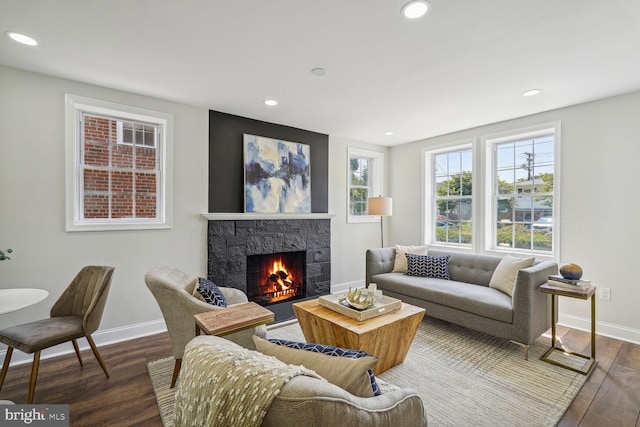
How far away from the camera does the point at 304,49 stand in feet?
7.38

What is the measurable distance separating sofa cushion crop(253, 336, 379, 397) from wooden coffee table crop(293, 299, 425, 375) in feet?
3.58

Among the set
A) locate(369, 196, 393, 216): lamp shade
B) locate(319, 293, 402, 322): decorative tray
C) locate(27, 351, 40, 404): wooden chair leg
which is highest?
locate(369, 196, 393, 216): lamp shade

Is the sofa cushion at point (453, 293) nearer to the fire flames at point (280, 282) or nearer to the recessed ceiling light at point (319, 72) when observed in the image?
the fire flames at point (280, 282)

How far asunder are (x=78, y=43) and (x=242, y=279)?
9.02 ft

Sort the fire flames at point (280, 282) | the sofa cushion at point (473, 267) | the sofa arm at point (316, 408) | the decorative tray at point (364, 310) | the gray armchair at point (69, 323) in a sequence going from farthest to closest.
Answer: the fire flames at point (280, 282)
the sofa cushion at point (473, 267)
the decorative tray at point (364, 310)
the gray armchair at point (69, 323)
the sofa arm at point (316, 408)

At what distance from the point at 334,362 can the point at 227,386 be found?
0.40 m

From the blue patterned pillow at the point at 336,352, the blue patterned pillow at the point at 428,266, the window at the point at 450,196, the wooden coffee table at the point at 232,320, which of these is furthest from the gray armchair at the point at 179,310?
the window at the point at 450,196

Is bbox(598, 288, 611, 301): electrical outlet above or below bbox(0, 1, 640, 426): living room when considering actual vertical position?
below

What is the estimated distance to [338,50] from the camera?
2258mm

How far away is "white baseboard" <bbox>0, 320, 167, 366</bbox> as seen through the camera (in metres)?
2.58

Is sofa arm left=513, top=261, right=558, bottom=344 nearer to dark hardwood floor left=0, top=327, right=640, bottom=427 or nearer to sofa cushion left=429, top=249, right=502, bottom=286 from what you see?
dark hardwood floor left=0, top=327, right=640, bottom=427

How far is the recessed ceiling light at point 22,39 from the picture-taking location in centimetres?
205

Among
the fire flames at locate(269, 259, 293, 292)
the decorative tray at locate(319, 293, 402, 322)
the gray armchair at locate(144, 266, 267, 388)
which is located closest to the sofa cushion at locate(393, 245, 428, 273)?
the decorative tray at locate(319, 293, 402, 322)

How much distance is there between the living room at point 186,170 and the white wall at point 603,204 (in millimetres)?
10
